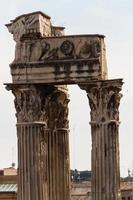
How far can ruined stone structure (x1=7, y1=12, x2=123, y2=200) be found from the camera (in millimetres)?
33375

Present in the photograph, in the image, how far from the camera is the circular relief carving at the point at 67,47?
34000 millimetres

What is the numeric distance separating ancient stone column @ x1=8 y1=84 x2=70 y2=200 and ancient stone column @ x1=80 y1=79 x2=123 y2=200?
1.84 meters

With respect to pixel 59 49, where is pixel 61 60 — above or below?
below

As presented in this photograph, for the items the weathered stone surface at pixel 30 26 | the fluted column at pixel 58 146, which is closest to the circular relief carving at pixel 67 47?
the weathered stone surface at pixel 30 26

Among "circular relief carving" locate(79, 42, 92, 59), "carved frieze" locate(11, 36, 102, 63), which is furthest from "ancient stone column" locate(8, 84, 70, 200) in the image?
"circular relief carving" locate(79, 42, 92, 59)

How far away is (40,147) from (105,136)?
7.70 ft

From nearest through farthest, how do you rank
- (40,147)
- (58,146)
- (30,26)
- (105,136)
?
(105,136) < (40,147) < (30,26) < (58,146)

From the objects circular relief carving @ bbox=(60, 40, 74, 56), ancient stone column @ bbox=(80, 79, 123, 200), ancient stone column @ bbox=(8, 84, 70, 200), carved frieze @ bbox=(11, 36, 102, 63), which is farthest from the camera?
ancient stone column @ bbox=(8, 84, 70, 200)

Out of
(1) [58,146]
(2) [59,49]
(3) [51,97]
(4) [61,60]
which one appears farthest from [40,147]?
(2) [59,49]

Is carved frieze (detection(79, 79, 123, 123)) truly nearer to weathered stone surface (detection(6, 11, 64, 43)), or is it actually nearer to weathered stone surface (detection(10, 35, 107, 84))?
weathered stone surface (detection(10, 35, 107, 84))

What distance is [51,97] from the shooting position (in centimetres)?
3550

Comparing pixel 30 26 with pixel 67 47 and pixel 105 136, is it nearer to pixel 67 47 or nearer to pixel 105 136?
pixel 67 47

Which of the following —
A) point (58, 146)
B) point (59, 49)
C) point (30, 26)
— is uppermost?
point (30, 26)

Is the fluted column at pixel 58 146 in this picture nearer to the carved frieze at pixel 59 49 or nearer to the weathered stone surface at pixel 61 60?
the weathered stone surface at pixel 61 60
